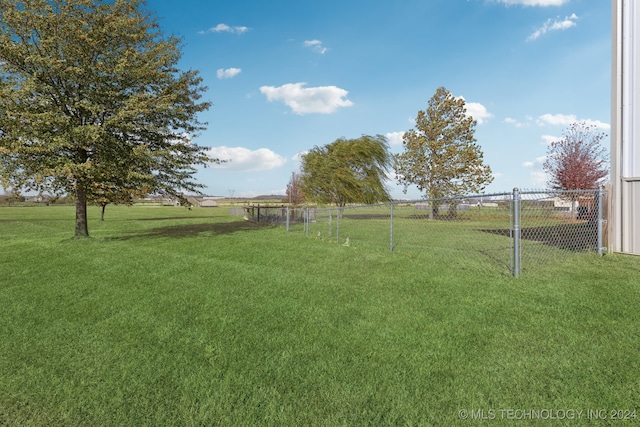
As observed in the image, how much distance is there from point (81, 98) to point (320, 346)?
44.4 feet

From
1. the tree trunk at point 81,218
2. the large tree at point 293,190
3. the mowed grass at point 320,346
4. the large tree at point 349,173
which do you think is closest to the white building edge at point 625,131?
the mowed grass at point 320,346

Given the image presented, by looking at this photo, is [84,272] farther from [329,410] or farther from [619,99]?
[619,99]

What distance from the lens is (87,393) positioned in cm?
279

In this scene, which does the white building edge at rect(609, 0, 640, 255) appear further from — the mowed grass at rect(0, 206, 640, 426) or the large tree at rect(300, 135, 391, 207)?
the large tree at rect(300, 135, 391, 207)

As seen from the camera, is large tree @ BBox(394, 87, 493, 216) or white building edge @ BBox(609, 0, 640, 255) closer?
white building edge @ BBox(609, 0, 640, 255)

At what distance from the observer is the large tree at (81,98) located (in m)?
11.3

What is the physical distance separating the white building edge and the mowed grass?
1.52 metres

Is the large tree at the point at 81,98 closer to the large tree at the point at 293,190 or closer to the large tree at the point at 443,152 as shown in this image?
the large tree at the point at 443,152

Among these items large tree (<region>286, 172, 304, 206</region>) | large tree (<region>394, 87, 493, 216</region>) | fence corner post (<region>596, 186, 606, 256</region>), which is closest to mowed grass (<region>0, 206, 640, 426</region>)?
fence corner post (<region>596, 186, 606, 256</region>)

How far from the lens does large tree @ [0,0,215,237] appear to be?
11.3m

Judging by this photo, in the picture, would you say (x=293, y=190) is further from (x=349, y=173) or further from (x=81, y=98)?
(x=81, y=98)

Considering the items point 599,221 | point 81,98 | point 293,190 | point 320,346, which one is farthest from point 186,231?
point 293,190

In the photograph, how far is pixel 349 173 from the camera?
3247cm

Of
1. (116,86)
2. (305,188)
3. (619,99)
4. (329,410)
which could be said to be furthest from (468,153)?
(329,410)
